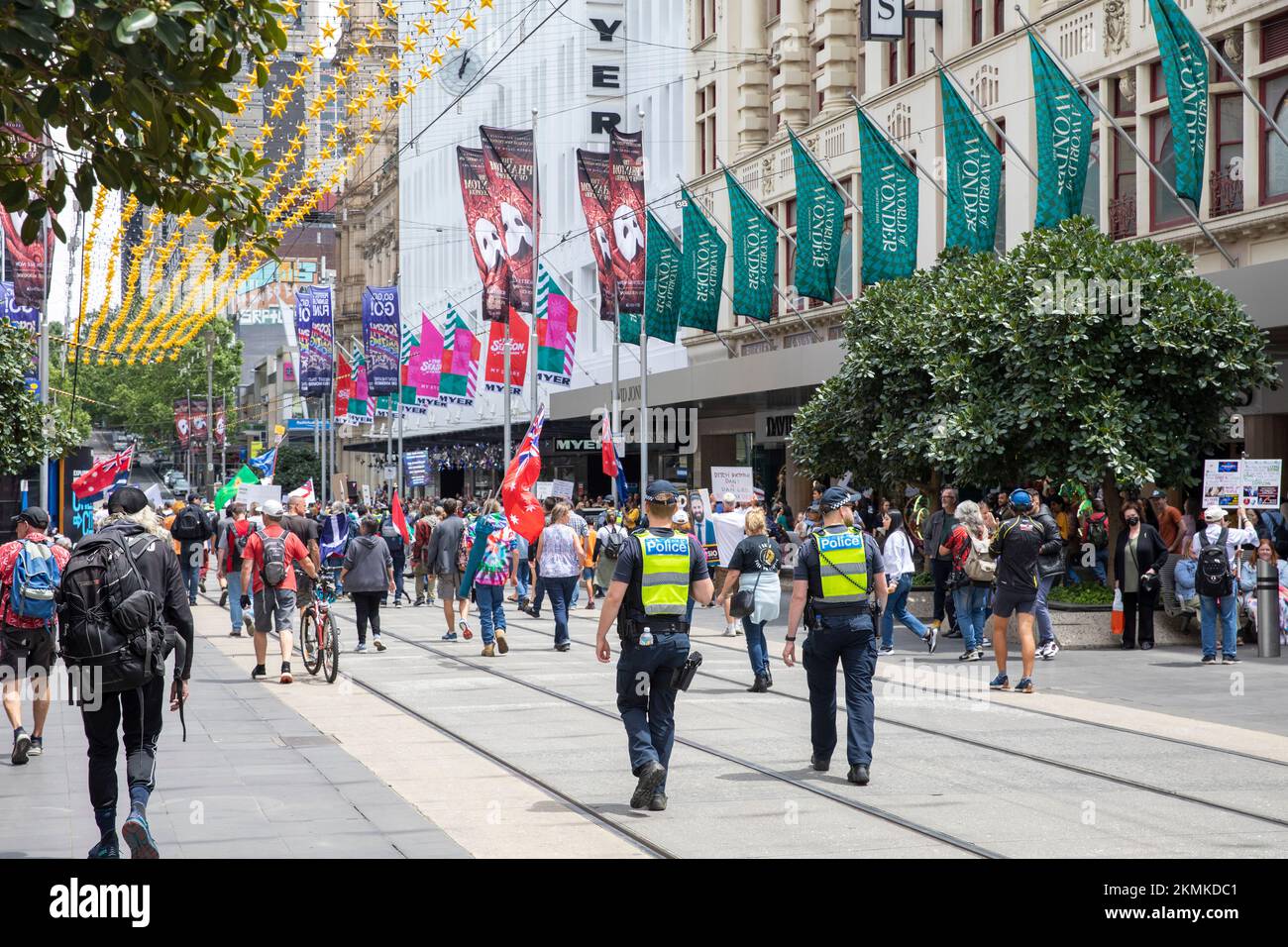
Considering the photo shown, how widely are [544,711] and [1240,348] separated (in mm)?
10204

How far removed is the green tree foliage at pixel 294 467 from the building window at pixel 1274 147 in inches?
2775

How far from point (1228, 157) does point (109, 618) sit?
20.9 metres

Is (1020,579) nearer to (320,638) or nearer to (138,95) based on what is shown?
(320,638)

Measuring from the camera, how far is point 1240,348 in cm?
1928

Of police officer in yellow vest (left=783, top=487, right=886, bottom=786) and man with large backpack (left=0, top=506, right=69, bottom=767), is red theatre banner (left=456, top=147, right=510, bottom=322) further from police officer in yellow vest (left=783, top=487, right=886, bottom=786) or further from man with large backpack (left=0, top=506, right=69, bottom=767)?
police officer in yellow vest (left=783, top=487, right=886, bottom=786)

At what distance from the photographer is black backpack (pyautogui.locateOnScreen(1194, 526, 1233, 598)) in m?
17.0

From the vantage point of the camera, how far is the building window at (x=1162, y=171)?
84.3ft

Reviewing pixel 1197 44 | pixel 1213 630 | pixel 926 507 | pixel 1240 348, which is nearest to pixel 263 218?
pixel 1213 630

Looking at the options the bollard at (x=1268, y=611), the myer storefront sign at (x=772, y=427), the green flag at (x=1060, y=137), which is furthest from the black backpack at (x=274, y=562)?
the myer storefront sign at (x=772, y=427)

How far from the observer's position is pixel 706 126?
42.8m

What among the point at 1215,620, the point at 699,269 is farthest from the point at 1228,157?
the point at 699,269

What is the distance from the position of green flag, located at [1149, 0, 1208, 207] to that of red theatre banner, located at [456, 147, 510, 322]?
14638 mm

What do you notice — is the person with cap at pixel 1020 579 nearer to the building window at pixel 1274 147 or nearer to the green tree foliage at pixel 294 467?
the building window at pixel 1274 147

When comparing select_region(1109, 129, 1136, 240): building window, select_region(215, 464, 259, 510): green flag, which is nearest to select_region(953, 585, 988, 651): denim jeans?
select_region(1109, 129, 1136, 240): building window
